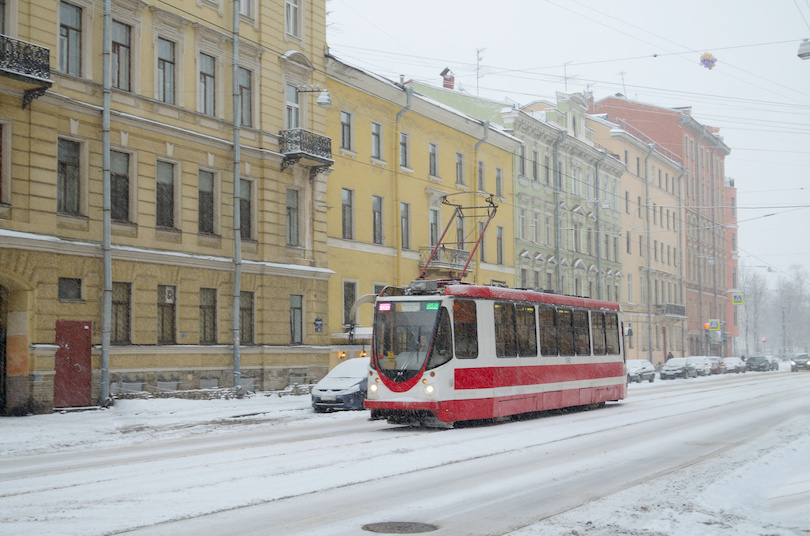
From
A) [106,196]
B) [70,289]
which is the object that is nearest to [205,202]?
[106,196]

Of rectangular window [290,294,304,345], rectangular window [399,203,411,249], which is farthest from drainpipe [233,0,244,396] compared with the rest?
rectangular window [399,203,411,249]

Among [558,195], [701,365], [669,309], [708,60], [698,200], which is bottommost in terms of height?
[701,365]

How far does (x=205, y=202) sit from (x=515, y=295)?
1209cm

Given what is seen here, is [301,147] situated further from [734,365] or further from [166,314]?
[734,365]

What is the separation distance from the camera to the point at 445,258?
40.3 metres

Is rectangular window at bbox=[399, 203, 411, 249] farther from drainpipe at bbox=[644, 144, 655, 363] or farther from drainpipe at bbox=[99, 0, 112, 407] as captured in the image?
drainpipe at bbox=[644, 144, 655, 363]

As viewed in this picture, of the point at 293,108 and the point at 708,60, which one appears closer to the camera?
the point at 293,108

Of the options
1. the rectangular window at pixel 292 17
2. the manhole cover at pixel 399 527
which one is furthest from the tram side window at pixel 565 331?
the rectangular window at pixel 292 17

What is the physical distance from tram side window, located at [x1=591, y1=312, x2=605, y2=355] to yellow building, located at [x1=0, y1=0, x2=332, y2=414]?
34.7 feet

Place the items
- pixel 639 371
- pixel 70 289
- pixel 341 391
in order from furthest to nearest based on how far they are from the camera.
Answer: pixel 639 371 → pixel 341 391 → pixel 70 289

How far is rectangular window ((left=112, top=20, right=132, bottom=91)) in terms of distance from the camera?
25578 millimetres

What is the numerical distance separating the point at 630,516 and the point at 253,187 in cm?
2337

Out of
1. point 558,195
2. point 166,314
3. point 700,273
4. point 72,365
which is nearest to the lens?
point 72,365

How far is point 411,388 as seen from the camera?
61.1 feet
